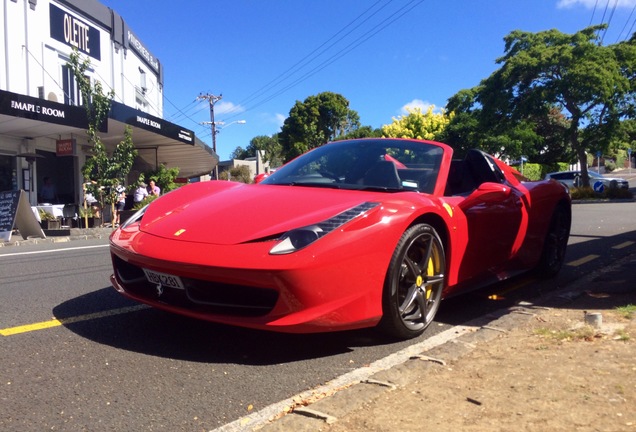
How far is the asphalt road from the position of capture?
2.30 m

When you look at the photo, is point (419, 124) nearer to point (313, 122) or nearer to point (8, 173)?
point (313, 122)

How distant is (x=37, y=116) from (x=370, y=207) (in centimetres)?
1388

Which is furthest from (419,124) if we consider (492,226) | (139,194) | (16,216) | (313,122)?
(492,226)

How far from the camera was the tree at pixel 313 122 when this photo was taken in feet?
182

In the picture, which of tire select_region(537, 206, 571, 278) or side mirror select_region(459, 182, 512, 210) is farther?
tire select_region(537, 206, 571, 278)

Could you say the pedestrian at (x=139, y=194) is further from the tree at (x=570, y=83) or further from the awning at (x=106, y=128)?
the tree at (x=570, y=83)

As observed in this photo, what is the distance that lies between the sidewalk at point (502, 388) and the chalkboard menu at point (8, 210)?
10.0 meters

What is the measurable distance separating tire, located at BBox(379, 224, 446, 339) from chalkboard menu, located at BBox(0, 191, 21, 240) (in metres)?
9.72

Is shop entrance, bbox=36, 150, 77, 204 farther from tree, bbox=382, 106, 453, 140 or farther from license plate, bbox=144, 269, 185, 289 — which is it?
tree, bbox=382, 106, 453, 140

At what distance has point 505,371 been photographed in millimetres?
2684

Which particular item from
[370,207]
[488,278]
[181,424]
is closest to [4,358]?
[181,424]

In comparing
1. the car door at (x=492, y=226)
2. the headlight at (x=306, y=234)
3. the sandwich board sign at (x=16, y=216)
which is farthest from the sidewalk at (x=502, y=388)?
the sandwich board sign at (x=16, y=216)

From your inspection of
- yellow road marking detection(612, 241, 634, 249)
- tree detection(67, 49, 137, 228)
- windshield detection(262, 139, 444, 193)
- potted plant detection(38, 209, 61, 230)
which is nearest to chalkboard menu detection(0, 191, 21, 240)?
potted plant detection(38, 209, 61, 230)

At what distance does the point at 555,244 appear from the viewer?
5.24 meters
